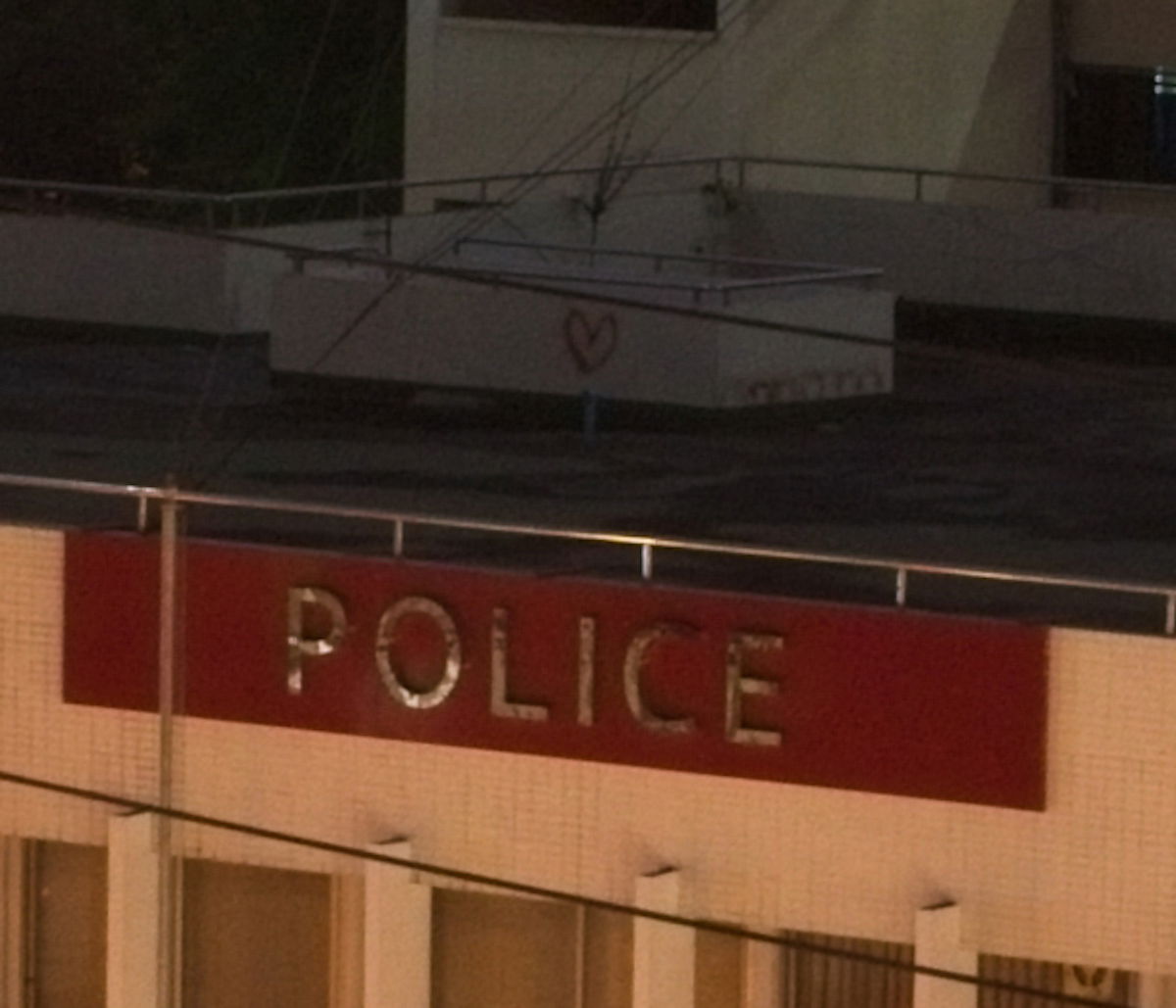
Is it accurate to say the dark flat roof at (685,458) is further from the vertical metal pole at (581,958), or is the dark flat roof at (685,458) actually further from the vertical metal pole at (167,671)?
the vertical metal pole at (581,958)

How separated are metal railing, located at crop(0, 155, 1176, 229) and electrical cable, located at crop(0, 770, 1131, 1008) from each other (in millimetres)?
10883

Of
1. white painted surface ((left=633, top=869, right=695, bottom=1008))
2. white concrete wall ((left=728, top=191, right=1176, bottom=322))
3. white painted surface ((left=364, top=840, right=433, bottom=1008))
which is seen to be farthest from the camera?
white concrete wall ((left=728, top=191, right=1176, bottom=322))

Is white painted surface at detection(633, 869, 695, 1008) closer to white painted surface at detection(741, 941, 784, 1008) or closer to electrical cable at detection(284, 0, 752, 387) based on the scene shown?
white painted surface at detection(741, 941, 784, 1008)

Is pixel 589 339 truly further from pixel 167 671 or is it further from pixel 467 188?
pixel 467 188

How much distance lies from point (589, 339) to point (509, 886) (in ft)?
28.1

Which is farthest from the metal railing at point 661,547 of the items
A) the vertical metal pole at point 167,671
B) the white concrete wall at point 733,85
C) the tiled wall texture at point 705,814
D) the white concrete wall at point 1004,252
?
the white concrete wall at point 733,85

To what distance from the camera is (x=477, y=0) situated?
31172mm

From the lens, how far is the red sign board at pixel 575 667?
1323 centimetres

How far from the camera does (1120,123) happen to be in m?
36.1

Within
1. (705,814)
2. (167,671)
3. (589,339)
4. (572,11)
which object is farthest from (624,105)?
(705,814)

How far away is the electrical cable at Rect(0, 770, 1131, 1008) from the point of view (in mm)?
12742

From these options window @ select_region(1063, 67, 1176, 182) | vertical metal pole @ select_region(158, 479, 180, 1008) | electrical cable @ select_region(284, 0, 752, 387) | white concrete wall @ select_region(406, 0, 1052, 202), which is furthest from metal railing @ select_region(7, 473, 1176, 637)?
window @ select_region(1063, 67, 1176, 182)

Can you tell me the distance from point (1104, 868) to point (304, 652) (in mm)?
3640

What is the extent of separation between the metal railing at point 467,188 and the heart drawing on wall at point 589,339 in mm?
4004
